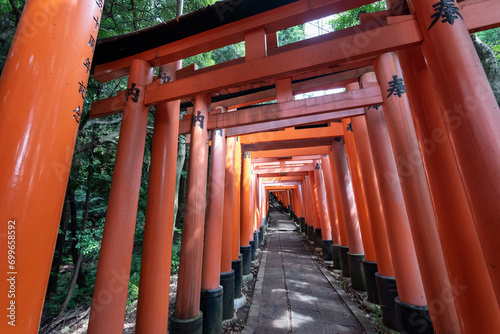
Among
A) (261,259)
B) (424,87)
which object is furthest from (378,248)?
(261,259)

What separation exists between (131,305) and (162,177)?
4.67 metres

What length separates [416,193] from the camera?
2756mm

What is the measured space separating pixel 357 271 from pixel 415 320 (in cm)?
286

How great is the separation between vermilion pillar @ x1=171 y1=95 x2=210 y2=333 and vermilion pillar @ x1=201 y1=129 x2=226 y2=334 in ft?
1.90

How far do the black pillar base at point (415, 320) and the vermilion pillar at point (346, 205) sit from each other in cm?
280

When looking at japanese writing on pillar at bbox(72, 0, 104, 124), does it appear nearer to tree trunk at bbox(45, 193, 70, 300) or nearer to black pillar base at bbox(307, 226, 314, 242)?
tree trunk at bbox(45, 193, 70, 300)

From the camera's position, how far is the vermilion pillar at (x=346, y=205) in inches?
231

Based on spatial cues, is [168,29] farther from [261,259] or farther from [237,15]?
[261,259]

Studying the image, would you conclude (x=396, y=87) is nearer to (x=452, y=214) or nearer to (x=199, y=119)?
(x=452, y=214)

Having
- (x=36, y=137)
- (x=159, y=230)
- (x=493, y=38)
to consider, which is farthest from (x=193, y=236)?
(x=493, y=38)

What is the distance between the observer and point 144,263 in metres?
2.73

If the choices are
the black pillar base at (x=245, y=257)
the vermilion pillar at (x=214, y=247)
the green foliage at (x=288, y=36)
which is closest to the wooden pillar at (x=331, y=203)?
the black pillar base at (x=245, y=257)

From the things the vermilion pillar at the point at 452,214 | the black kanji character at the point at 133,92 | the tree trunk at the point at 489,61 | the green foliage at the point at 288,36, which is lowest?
the vermilion pillar at the point at 452,214

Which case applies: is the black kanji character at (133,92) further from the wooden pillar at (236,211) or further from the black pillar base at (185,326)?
the wooden pillar at (236,211)
